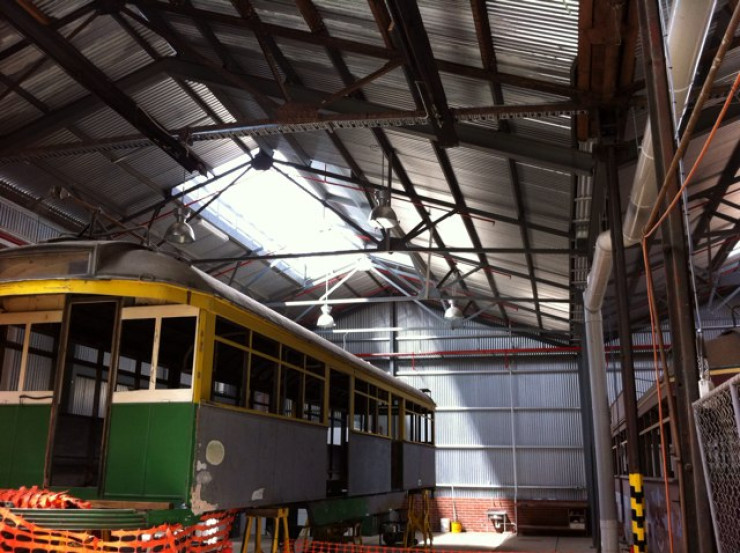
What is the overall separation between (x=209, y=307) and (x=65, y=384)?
159cm

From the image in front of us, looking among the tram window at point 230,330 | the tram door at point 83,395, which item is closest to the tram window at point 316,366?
the tram window at point 230,330

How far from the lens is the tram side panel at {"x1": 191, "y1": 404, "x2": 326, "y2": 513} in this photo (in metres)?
6.01

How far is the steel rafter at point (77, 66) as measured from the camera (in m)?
7.84

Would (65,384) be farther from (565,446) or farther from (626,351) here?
(565,446)

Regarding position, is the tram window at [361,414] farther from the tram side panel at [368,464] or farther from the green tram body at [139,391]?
the green tram body at [139,391]

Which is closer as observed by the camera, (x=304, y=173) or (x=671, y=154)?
(x=671, y=154)

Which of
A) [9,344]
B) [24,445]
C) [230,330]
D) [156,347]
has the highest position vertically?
[230,330]

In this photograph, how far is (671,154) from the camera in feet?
13.4

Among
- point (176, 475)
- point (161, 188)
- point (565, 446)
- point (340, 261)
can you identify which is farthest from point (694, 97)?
point (565, 446)

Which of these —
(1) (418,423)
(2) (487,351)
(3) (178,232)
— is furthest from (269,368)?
(2) (487,351)

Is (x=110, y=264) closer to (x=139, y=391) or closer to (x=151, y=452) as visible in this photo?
(x=139, y=391)

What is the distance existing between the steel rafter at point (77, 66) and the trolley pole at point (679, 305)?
6.72 meters

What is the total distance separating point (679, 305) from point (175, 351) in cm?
573

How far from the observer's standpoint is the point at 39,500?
5.34m
